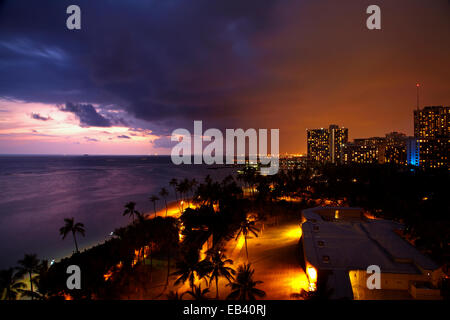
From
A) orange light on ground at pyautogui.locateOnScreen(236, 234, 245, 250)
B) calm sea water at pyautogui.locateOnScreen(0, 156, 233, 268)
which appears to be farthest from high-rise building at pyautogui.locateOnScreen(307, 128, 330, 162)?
orange light on ground at pyautogui.locateOnScreen(236, 234, 245, 250)

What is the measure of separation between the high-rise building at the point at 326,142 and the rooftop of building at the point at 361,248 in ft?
365

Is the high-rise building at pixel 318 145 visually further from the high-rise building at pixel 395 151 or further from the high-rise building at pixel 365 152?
the high-rise building at pixel 395 151

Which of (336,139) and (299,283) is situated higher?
(336,139)

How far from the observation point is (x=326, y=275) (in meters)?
10.0

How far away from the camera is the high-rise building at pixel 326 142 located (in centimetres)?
12094

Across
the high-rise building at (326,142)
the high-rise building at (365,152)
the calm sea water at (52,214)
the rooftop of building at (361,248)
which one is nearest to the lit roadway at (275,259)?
the rooftop of building at (361,248)

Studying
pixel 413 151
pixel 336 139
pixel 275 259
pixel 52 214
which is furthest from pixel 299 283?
pixel 336 139

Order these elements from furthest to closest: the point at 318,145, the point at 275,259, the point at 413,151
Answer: the point at 318,145 → the point at 413,151 → the point at 275,259

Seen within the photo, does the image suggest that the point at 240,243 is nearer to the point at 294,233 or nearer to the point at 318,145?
the point at 294,233

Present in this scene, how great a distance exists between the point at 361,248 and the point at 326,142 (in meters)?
125

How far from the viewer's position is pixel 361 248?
469 inches

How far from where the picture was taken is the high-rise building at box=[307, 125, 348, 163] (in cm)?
12094
